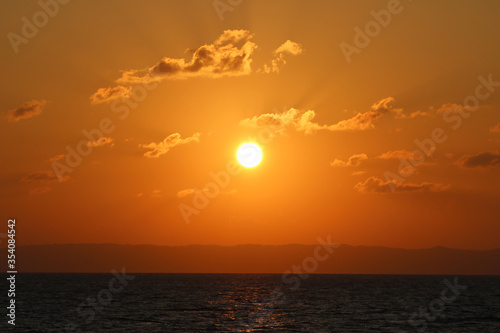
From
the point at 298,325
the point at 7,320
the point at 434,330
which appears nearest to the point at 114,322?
the point at 7,320

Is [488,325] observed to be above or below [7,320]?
below

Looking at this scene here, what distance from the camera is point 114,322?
84.2 metres

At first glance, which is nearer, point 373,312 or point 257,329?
point 257,329

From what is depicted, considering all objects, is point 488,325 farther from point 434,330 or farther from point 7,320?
point 7,320

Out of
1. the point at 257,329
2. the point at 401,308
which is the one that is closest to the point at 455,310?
the point at 401,308

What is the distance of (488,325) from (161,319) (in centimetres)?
5255

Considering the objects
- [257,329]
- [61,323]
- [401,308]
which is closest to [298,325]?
[257,329]

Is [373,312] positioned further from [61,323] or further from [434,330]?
[61,323]

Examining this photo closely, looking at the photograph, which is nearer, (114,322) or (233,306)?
(114,322)

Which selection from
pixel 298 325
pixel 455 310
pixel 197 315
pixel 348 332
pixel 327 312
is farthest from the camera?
pixel 455 310

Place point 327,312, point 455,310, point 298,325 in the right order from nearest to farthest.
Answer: point 298,325 → point 327,312 → point 455,310

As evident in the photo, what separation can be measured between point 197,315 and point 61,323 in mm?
24156

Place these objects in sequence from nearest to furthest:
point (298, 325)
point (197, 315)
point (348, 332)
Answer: point (348, 332)
point (298, 325)
point (197, 315)

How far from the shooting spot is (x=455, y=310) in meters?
115
